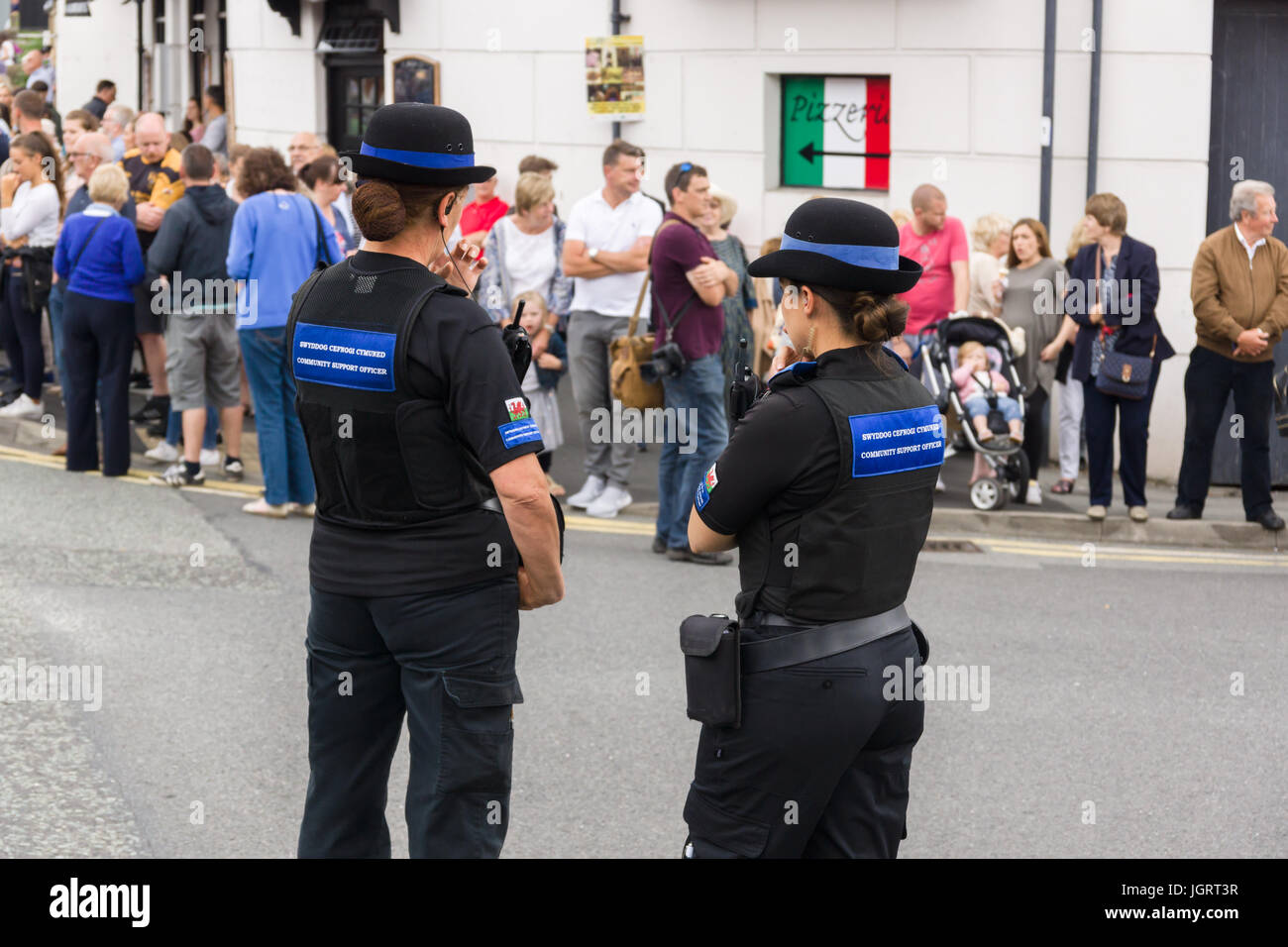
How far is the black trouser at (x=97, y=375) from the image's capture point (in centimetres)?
1103

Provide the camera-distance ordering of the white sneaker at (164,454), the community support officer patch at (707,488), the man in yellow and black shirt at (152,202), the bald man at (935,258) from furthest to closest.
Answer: the man in yellow and black shirt at (152,202) → the white sneaker at (164,454) → the bald man at (935,258) → the community support officer patch at (707,488)

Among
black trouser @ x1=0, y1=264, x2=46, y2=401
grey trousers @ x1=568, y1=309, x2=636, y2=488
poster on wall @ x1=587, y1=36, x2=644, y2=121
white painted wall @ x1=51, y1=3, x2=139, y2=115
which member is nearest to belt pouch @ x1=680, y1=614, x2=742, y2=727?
grey trousers @ x1=568, y1=309, x2=636, y2=488

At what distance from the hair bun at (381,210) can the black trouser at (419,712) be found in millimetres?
856

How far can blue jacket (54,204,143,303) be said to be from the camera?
10.9m

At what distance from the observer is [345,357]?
4.03m

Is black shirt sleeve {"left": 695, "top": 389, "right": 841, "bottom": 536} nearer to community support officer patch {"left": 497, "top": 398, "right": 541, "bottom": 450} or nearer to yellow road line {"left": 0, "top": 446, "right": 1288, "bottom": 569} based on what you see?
community support officer patch {"left": 497, "top": 398, "right": 541, "bottom": 450}

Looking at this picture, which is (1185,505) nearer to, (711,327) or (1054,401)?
(1054,401)

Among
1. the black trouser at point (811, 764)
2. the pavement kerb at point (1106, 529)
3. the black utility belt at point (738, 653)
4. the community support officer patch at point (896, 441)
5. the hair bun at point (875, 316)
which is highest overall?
the hair bun at point (875, 316)

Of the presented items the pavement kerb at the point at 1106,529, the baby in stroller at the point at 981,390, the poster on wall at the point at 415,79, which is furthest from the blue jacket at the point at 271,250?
the poster on wall at the point at 415,79

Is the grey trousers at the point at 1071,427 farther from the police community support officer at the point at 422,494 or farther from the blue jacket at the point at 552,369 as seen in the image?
the police community support officer at the point at 422,494

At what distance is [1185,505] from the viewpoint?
10.8 meters

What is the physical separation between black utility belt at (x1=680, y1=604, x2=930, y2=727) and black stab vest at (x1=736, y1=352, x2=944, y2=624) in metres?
0.03

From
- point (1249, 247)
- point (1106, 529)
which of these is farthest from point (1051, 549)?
point (1249, 247)

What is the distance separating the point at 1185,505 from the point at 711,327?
11.5 ft
